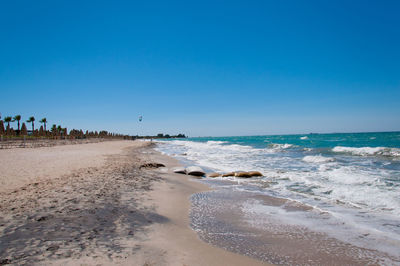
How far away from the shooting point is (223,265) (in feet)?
9.39

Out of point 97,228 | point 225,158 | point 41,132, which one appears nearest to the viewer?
point 97,228

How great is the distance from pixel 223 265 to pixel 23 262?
2358 mm

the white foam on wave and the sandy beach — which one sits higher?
the sandy beach

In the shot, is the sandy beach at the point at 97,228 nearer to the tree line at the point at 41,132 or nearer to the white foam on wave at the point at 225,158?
the white foam on wave at the point at 225,158

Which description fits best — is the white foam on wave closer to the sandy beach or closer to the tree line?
the sandy beach

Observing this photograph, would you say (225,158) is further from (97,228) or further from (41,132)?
(41,132)

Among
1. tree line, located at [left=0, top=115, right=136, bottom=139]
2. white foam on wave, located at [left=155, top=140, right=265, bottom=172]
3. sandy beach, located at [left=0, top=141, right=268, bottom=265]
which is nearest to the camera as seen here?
sandy beach, located at [left=0, top=141, right=268, bottom=265]

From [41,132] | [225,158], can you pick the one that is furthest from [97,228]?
[41,132]

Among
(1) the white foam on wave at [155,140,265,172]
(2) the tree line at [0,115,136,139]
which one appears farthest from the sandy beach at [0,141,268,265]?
(2) the tree line at [0,115,136,139]

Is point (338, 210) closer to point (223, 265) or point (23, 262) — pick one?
point (223, 265)

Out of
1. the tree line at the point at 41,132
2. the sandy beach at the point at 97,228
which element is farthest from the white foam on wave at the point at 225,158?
the tree line at the point at 41,132

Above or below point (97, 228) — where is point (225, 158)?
below

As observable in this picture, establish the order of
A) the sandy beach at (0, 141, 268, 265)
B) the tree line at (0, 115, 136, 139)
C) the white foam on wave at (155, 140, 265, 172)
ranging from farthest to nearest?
1. the tree line at (0, 115, 136, 139)
2. the white foam on wave at (155, 140, 265, 172)
3. the sandy beach at (0, 141, 268, 265)

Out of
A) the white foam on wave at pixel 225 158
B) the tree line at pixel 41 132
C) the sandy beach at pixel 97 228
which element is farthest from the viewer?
the tree line at pixel 41 132
